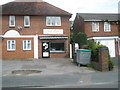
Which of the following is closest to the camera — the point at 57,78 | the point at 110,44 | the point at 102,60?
the point at 57,78

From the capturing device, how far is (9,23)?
2334 centimetres

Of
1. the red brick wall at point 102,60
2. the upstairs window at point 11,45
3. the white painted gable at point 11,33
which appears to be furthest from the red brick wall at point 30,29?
the red brick wall at point 102,60

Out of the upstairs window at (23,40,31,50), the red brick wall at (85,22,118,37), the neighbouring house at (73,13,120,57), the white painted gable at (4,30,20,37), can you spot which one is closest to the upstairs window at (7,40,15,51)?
the white painted gable at (4,30,20,37)

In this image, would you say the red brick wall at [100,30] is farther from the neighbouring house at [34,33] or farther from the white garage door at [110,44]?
the neighbouring house at [34,33]

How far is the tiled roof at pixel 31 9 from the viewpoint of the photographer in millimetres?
23678

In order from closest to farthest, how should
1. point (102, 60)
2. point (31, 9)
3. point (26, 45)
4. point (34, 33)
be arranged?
point (102, 60) < point (26, 45) < point (34, 33) < point (31, 9)

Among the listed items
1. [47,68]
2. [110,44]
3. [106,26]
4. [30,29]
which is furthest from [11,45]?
[106,26]

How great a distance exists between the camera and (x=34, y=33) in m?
23.3

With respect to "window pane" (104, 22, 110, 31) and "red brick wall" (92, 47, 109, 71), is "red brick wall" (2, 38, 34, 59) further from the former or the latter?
"window pane" (104, 22, 110, 31)

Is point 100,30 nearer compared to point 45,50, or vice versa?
point 45,50

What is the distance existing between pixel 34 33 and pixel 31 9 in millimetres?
3390

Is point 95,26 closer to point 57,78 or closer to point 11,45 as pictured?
point 11,45

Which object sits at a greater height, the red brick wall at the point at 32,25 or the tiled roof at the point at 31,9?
the tiled roof at the point at 31,9

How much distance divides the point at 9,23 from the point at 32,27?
111 inches
